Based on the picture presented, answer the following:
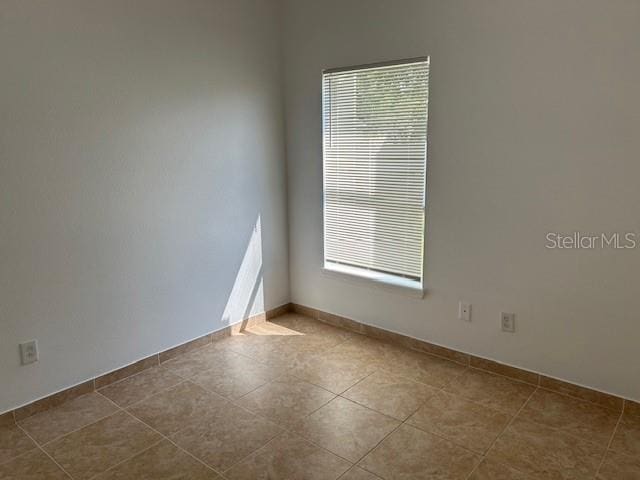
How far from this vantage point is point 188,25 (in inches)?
119

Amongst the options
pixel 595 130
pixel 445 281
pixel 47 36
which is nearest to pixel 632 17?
pixel 595 130

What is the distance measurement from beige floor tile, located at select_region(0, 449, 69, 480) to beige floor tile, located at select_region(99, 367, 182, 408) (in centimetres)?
50

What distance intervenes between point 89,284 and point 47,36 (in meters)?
1.30

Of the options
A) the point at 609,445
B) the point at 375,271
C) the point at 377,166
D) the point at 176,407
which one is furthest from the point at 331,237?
the point at 609,445

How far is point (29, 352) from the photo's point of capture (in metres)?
2.54

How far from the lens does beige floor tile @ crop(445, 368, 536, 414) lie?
264cm

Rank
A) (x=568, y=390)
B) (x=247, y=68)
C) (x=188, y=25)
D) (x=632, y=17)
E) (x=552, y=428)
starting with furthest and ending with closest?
(x=247, y=68)
(x=188, y=25)
(x=568, y=390)
(x=552, y=428)
(x=632, y=17)

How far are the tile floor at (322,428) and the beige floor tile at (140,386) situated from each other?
0.04 feet

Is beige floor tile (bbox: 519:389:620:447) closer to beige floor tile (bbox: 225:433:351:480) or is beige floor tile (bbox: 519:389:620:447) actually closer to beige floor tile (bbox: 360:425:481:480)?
beige floor tile (bbox: 360:425:481:480)

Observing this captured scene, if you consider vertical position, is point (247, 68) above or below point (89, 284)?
above

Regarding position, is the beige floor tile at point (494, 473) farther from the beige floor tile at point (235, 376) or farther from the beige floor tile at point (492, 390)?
the beige floor tile at point (235, 376)

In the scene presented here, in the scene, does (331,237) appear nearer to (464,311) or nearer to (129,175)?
(464,311)

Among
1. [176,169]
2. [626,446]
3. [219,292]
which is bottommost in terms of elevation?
[626,446]

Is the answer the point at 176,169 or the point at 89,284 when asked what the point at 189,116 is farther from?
the point at 89,284
